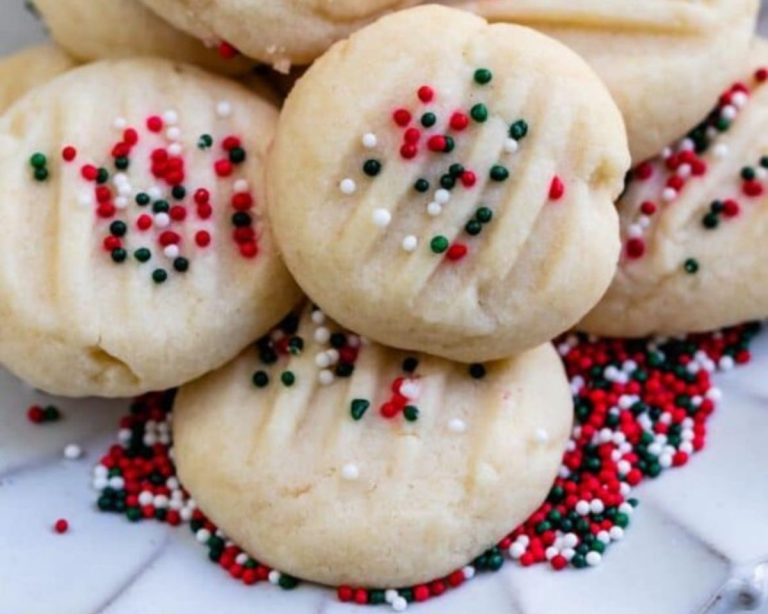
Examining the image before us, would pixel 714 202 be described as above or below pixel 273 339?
above

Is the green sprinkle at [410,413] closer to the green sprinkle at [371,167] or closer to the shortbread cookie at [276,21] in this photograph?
the green sprinkle at [371,167]

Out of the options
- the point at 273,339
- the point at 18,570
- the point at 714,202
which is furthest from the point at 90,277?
the point at 714,202

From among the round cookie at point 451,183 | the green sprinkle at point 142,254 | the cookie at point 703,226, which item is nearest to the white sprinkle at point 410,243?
the round cookie at point 451,183

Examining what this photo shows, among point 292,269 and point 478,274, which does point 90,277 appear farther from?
point 478,274

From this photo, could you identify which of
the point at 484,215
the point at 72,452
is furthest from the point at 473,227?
the point at 72,452

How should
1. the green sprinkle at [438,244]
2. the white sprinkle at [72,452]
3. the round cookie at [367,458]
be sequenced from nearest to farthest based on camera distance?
the green sprinkle at [438,244], the round cookie at [367,458], the white sprinkle at [72,452]

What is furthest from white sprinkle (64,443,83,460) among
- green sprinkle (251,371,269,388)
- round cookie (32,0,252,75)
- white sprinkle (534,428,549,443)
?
white sprinkle (534,428,549,443)
